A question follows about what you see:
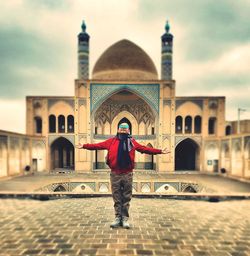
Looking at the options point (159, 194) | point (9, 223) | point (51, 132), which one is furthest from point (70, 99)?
point (9, 223)

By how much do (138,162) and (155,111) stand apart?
6015mm

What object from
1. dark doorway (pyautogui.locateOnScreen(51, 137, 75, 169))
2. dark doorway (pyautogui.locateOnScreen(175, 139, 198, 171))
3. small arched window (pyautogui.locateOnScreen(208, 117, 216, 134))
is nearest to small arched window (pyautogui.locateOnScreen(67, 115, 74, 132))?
dark doorway (pyautogui.locateOnScreen(51, 137, 75, 169))

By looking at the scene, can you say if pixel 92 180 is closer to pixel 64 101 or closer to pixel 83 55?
pixel 64 101

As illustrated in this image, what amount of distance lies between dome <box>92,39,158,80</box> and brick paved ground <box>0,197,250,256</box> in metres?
17.5

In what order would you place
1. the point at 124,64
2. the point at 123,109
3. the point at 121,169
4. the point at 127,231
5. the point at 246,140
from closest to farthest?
the point at 127,231
the point at 121,169
the point at 246,140
the point at 124,64
the point at 123,109

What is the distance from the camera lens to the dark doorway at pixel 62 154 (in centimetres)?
2082

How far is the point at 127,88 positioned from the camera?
19.2 meters

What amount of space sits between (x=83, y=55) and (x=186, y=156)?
48.4 feet

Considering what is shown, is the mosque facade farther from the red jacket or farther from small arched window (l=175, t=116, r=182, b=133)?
the red jacket

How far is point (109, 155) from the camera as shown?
3613mm

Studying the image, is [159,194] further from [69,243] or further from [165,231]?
[69,243]

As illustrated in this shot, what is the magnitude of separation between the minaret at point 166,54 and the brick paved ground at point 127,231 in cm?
1712

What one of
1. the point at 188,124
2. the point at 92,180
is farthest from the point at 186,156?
the point at 92,180

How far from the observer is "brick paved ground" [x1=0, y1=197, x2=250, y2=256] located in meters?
2.83
